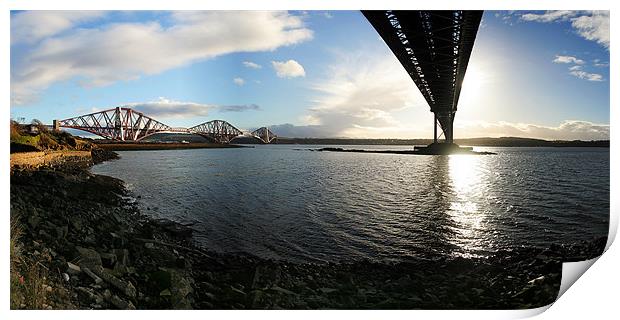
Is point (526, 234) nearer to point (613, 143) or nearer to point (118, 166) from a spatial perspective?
point (613, 143)

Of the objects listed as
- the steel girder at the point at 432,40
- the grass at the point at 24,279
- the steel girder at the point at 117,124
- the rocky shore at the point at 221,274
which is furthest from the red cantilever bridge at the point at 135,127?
the steel girder at the point at 432,40

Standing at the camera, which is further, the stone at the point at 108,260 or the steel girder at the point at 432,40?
the steel girder at the point at 432,40

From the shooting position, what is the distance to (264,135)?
484cm

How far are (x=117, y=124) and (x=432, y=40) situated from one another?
5.05 metres

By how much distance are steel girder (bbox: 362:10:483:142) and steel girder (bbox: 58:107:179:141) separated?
10.4 ft

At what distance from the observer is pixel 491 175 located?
17.9 ft

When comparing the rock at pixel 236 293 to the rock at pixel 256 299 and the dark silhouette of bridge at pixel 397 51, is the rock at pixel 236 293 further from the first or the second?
the dark silhouette of bridge at pixel 397 51

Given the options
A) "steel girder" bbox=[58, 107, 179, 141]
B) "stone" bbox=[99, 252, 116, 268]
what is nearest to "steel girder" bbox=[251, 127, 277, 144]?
"steel girder" bbox=[58, 107, 179, 141]

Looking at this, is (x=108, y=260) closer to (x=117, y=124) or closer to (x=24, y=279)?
(x=24, y=279)

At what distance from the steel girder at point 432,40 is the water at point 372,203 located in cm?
171

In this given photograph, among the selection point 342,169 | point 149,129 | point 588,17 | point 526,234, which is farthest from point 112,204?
point 588,17

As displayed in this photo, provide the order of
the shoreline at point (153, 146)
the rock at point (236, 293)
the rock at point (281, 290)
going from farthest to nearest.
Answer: the shoreline at point (153, 146) < the rock at point (281, 290) < the rock at point (236, 293)

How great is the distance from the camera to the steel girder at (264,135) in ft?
15.4
